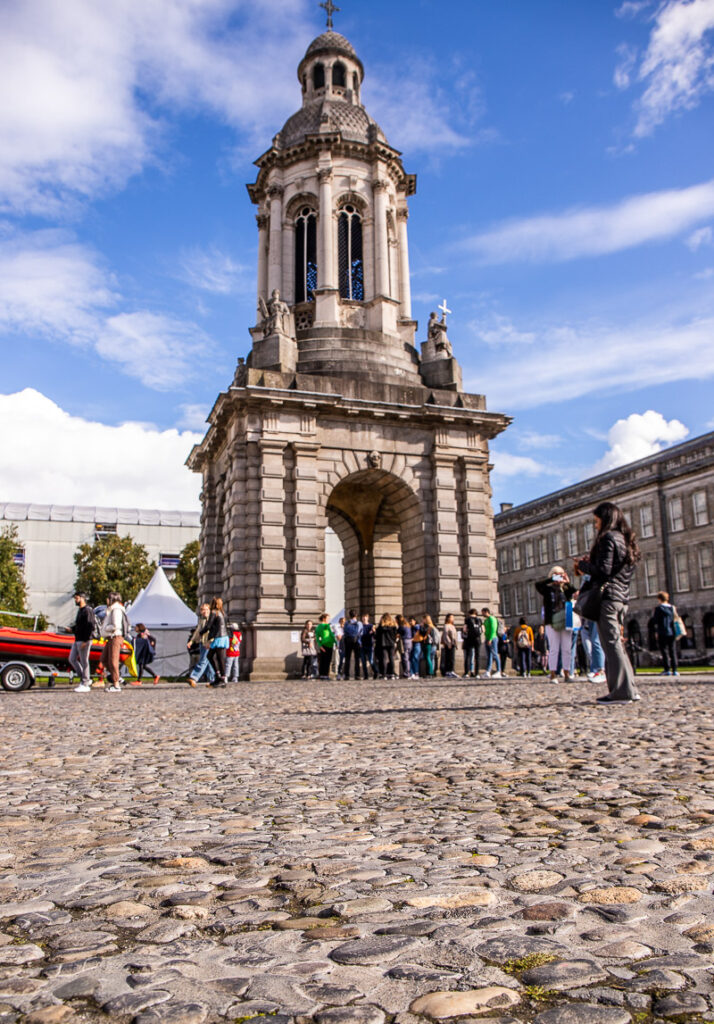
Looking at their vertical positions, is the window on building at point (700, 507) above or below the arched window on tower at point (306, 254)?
below

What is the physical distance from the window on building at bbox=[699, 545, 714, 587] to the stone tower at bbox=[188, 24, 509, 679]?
2499 centimetres

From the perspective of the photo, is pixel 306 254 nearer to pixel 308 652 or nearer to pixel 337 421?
pixel 337 421

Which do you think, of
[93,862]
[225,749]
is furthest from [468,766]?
[93,862]

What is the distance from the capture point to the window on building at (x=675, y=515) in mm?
49344

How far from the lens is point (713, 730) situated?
264 inches

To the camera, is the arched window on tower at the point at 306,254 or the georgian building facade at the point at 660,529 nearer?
the arched window on tower at the point at 306,254

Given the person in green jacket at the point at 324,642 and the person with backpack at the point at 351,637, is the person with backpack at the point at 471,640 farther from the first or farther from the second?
the person in green jacket at the point at 324,642

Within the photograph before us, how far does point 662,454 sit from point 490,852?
52819 mm

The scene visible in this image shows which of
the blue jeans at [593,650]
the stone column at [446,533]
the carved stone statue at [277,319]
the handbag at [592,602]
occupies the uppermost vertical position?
the carved stone statue at [277,319]

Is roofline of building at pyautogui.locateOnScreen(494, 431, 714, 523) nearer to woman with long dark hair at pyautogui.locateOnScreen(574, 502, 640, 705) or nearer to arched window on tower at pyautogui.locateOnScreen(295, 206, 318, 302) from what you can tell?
arched window on tower at pyautogui.locateOnScreen(295, 206, 318, 302)

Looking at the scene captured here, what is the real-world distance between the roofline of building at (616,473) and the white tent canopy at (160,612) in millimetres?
33243

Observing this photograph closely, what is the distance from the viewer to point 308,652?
21.3 meters

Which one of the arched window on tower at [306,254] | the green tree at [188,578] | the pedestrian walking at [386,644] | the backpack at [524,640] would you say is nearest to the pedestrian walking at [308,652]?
the pedestrian walking at [386,644]

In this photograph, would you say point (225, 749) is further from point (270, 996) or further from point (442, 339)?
point (442, 339)
